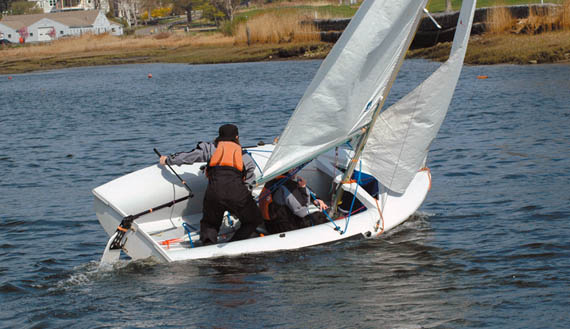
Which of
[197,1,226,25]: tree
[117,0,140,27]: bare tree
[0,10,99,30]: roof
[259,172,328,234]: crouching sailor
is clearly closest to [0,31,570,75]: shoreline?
[259,172,328,234]: crouching sailor

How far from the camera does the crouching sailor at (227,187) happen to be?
296 inches

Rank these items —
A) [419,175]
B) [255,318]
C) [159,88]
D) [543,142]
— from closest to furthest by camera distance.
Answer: [255,318] < [419,175] < [543,142] < [159,88]

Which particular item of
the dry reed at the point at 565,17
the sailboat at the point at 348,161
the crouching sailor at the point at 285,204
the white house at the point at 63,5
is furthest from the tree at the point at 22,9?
the crouching sailor at the point at 285,204

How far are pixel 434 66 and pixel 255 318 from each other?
22.1 m

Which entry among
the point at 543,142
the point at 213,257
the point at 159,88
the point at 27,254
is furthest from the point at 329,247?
the point at 159,88

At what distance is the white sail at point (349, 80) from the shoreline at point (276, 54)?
18.8 m

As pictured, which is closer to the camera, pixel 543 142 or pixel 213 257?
pixel 213 257

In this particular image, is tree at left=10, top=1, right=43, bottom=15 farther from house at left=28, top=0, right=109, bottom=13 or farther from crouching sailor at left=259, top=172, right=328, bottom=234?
crouching sailor at left=259, top=172, right=328, bottom=234

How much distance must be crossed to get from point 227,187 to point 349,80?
1.72 metres

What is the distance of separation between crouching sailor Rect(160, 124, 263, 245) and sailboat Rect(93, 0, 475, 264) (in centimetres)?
18

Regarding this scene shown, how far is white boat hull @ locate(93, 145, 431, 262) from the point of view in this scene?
7555mm

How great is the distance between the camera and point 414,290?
22.5ft

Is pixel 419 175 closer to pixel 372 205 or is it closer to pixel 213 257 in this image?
pixel 372 205

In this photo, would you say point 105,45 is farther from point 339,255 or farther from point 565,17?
point 339,255
